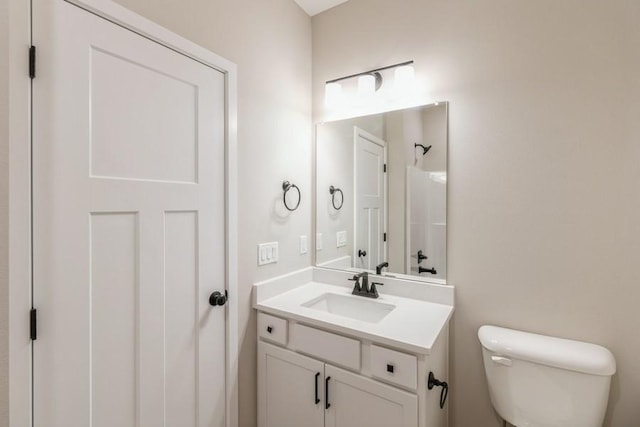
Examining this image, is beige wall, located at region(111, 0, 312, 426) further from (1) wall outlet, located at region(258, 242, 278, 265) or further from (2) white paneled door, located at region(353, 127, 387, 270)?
(2) white paneled door, located at region(353, 127, 387, 270)

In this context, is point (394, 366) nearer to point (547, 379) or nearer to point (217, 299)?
point (547, 379)

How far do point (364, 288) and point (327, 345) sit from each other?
1.51ft

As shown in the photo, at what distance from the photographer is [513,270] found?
1.44m

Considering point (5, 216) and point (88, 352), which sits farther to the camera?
point (88, 352)

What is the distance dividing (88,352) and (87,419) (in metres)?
0.22

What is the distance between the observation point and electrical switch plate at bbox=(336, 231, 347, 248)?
1.98 meters

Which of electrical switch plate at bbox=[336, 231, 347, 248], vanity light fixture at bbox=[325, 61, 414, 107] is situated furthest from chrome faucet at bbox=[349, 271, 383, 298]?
vanity light fixture at bbox=[325, 61, 414, 107]

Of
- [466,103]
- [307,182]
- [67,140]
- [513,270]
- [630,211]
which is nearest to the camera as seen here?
[67,140]

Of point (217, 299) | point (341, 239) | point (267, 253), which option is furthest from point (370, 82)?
point (217, 299)

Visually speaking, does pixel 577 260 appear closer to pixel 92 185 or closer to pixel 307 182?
pixel 307 182

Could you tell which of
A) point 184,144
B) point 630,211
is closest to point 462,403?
point 630,211

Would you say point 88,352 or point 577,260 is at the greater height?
point 577,260

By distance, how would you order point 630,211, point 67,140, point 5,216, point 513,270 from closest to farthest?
point 5,216
point 67,140
point 630,211
point 513,270

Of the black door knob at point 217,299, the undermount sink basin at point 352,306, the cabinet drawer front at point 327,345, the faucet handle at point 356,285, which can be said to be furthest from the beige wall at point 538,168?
the black door knob at point 217,299
